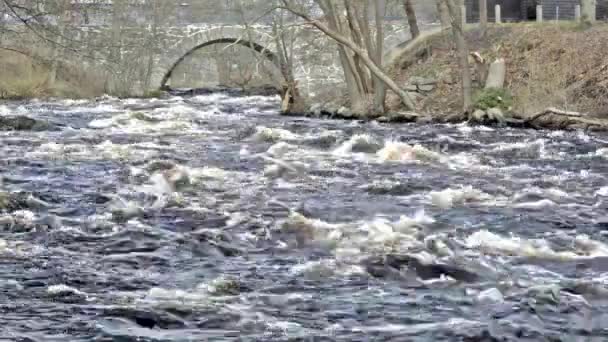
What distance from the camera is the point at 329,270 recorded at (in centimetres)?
641

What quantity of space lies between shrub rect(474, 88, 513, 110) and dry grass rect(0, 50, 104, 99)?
14748 mm

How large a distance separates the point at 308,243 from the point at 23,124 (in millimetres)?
11669

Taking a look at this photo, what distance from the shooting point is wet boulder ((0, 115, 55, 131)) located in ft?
57.1

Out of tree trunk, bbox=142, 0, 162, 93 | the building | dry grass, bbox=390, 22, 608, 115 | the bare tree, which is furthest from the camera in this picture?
tree trunk, bbox=142, 0, 162, 93

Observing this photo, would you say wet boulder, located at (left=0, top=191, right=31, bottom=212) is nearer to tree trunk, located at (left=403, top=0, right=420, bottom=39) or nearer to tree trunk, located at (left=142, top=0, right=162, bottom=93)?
tree trunk, located at (left=403, top=0, right=420, bottom=39)

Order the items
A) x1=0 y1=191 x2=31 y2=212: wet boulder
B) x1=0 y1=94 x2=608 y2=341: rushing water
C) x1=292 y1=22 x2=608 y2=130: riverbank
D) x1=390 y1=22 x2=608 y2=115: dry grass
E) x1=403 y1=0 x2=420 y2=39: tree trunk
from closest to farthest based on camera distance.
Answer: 1. x1=0 y1=94 x2=608 y2=341: rushing water
2. x1=0 y1=191 x2=31 y2=212: wet boulder
3. x1=292 y1=22 x2=608 y2=130: riverbank
4. x1=390 y1=22 x2=608 y2=115: dry grass
5. x1=403 y1=0 x2=420 y2=39: tree trunk

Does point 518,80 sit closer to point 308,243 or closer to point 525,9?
point 525,9

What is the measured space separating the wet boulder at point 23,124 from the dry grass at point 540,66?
7970 mm

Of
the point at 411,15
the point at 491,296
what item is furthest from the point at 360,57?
the point at 491,296

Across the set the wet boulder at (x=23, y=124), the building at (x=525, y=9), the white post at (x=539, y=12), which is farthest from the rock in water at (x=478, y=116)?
the building at (x=525, y=9)

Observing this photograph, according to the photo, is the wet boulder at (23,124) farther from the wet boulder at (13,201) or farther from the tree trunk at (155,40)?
the tree trunk at (155,40)

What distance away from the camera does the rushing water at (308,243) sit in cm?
524

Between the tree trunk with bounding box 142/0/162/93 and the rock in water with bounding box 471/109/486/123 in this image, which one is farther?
the tree trunk with bounding box 142/0/162/93

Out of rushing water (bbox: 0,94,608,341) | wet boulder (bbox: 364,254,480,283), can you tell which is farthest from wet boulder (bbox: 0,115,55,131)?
wet boulder (bbox: 364,254,480,283)
